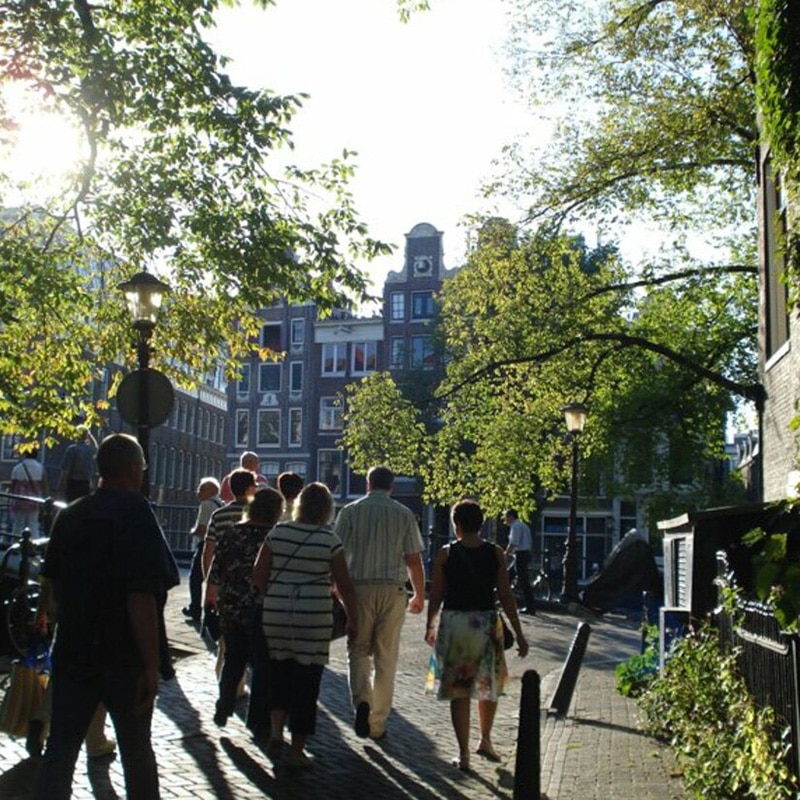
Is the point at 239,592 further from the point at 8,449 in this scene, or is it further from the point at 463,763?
the point at 8,449

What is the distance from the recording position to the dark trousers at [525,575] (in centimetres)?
2332

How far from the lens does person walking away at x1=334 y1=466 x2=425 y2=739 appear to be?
9.33 m

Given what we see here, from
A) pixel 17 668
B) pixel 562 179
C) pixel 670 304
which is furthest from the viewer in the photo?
pixel 670 304

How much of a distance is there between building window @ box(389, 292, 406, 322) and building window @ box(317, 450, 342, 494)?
7793 millimetres

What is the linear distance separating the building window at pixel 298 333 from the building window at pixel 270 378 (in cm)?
172

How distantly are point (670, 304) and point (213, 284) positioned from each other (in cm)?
1350

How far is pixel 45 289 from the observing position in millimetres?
18438

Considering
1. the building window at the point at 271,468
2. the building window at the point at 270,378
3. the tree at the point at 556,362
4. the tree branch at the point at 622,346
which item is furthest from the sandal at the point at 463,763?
the building window at the point at 270,378

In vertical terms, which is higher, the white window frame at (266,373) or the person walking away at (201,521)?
the white window frame at (266,373)

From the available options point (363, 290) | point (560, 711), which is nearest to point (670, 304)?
point (363, 290)

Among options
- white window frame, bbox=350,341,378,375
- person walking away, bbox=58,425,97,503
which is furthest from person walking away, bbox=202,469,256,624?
white window frame, bbox=350,341,378,375

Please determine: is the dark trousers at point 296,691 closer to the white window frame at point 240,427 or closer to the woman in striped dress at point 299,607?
the woman in striped dress at point 299,607

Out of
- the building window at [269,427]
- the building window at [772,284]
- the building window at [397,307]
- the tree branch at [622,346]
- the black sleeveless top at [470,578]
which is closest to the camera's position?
the black sleeveless top at [470,578]

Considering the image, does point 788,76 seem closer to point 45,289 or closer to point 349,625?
point 349,625
